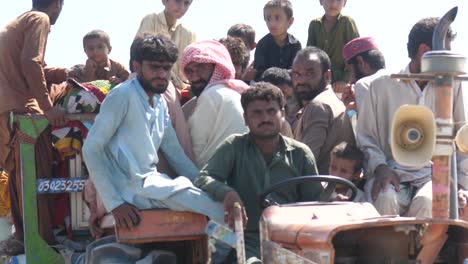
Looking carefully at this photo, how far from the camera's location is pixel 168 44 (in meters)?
5.60

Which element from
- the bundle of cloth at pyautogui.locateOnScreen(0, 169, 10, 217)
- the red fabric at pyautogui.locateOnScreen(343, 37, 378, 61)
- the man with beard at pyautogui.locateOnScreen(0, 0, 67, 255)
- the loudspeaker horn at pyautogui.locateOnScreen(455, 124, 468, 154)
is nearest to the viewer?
the loudspeaker horn at pyautogui.locateOnScreen(455, 124, 468, 154)

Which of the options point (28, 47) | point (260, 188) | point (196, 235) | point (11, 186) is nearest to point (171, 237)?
point (196, 235)

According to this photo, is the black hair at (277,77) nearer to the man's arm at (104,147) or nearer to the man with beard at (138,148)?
the man with beard at (138,148)

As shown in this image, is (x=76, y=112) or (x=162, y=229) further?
(x=76, y=112)

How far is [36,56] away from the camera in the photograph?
277 inches

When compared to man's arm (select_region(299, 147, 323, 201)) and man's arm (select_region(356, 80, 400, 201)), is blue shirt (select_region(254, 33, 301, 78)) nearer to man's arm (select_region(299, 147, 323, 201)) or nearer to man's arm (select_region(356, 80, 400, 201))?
man's arm (select_region(356, 80, 400, 201))

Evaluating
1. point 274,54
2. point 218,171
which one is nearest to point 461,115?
point 218,171

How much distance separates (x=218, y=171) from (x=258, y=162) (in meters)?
0.25

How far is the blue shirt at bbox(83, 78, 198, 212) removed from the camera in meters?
5.23

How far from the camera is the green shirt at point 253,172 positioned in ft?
16.9

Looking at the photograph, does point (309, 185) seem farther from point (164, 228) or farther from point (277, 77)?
point (277, 77)

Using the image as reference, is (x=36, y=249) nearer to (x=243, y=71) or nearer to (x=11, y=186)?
(x=11, y=186)

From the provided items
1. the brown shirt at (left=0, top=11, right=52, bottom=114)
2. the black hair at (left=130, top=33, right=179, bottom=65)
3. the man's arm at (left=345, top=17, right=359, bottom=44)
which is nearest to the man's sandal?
the brown shirt at (left=0, top=11, right=52, bottom=114)

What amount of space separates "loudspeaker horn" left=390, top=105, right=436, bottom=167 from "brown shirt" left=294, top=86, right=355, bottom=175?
141 centimetres
